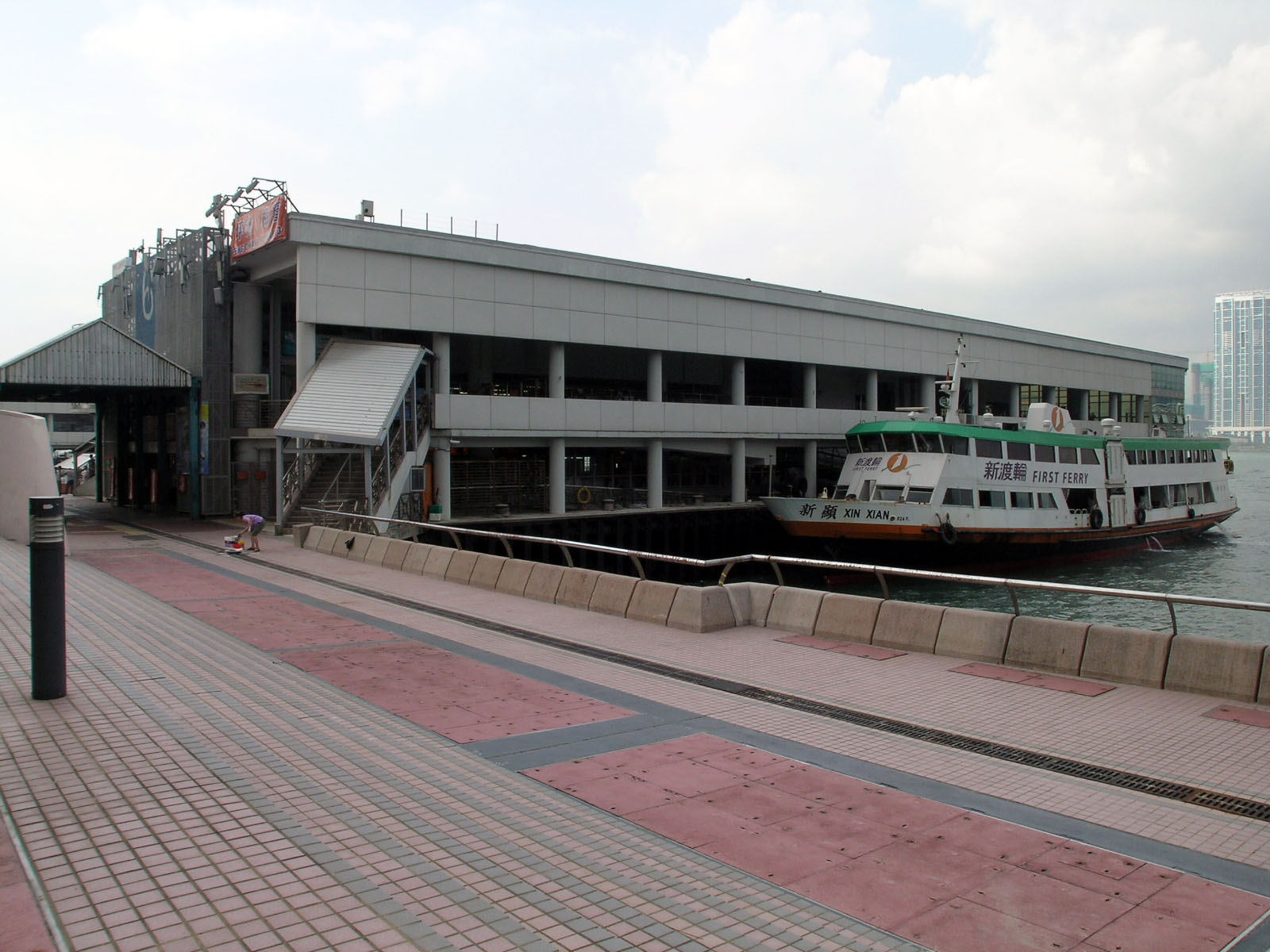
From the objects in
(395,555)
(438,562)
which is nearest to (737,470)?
(395,555)

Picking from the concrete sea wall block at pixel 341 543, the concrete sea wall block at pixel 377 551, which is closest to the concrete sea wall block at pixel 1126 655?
the concrete sea wall block at pixel 377 551

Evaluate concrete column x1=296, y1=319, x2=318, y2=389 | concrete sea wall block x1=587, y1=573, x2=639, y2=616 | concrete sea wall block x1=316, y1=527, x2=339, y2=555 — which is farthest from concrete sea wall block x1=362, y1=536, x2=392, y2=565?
concrete column x1=296, y1=319, x2=318, y2=389

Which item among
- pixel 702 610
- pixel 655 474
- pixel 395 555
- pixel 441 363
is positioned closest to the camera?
pixel 702 610

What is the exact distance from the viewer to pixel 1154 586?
32.8 metres

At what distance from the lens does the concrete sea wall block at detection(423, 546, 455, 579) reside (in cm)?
1954

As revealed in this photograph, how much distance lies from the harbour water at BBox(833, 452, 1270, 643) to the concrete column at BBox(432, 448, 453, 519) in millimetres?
14148

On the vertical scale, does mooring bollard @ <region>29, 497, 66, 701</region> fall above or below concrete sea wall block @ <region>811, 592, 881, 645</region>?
above

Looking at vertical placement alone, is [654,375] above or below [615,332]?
below

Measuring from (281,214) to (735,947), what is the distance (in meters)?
30.0

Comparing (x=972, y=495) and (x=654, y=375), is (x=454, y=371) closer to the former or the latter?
(x=654, y=375)

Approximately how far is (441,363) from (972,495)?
1925cm

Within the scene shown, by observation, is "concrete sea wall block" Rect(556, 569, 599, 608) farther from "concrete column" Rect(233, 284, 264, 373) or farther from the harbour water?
"concrete column" Rect(233, 284, 264, 373)

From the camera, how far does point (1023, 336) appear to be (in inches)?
2181

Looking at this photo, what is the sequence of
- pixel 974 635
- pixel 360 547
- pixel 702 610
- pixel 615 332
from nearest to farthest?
pixel 974 635 < pixel 702 610 < pixel 360 547 < pixel 615 332
